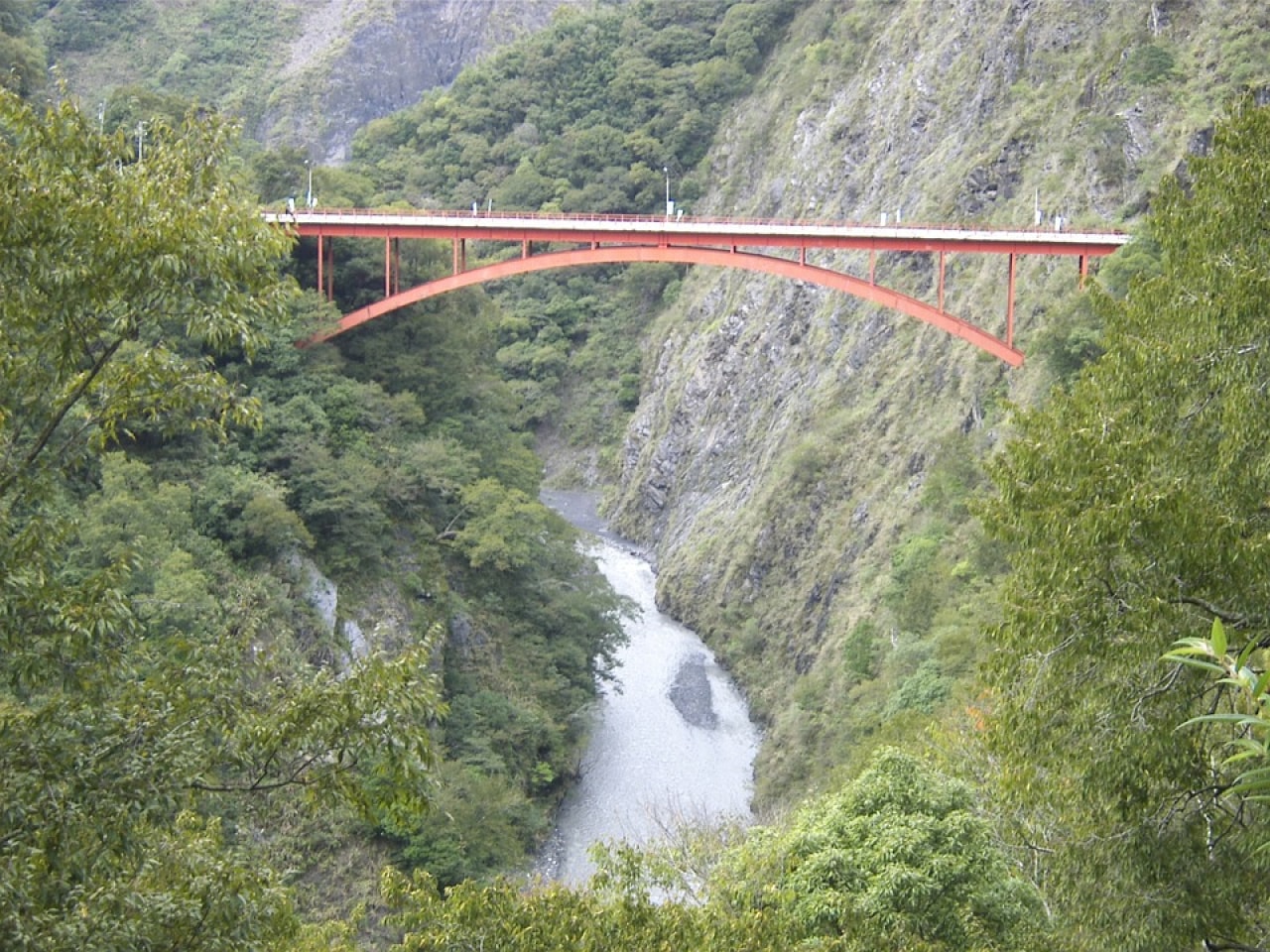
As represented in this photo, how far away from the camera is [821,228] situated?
27594 mm

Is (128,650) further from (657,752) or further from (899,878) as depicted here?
(657,752)

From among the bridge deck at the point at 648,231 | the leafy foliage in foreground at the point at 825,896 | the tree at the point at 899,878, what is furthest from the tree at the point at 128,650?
the bridge deck at the point at 648,231

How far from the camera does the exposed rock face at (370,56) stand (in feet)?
245

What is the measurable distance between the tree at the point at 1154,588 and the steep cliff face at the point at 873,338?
43.8ft

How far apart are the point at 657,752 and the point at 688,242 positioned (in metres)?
10.5

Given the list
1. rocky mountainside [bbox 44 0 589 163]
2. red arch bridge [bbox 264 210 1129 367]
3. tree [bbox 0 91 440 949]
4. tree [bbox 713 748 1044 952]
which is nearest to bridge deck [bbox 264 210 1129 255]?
red arch bridge [bbox 264 210 1129 367]

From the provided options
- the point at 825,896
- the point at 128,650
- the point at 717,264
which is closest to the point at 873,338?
the point at 717,264

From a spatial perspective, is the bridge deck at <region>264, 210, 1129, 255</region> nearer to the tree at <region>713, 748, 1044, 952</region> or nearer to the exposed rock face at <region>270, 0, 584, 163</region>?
the tree at <region>713, 748, 1044, 952</region>

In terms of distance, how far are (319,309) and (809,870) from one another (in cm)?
2001

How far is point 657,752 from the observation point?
2948cm

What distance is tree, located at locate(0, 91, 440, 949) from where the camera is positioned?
6496 mm

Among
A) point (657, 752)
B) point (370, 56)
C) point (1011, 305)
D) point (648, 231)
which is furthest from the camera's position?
point (370, 56)

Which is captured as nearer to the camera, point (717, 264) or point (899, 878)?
point (899, 878)

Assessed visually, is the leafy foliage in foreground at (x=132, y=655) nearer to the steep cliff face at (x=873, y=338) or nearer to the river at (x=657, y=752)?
the river at (x=657, y=752)
